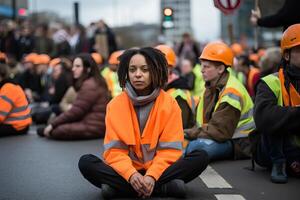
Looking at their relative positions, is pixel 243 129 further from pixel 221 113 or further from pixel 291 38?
pixel 291 38

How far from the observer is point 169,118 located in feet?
18.9

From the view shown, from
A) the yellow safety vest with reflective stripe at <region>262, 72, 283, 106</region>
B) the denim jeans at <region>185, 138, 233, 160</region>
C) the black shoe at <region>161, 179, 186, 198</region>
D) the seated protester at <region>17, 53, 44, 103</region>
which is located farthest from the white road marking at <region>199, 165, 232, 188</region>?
the seated protester at <region>17, 53, 44, 103</region>

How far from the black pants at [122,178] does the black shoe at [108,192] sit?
0.05m

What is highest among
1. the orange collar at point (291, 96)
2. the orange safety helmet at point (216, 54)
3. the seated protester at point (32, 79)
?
the orange safety helmet at point (216, 54)

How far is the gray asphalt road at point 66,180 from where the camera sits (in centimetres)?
598

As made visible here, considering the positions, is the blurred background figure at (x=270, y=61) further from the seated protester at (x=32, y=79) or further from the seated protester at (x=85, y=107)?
the seated protester at (x=32, y=79)

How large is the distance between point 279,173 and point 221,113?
1.32m

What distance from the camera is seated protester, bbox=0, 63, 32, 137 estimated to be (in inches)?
426

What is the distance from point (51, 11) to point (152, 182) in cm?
7650

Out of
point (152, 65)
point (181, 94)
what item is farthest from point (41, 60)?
point (152, 65)

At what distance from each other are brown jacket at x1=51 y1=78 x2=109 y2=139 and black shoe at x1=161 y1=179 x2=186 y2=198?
513cm

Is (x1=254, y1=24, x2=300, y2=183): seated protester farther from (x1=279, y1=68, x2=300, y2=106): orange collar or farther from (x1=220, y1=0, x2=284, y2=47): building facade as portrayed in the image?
(x1=220, y1=0, x2=284, y2=47): building facade

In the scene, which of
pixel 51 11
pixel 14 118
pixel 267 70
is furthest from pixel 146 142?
pixel 51 11

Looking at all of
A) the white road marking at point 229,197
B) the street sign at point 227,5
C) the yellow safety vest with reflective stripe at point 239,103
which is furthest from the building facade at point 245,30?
the white road marking at point 229,197
